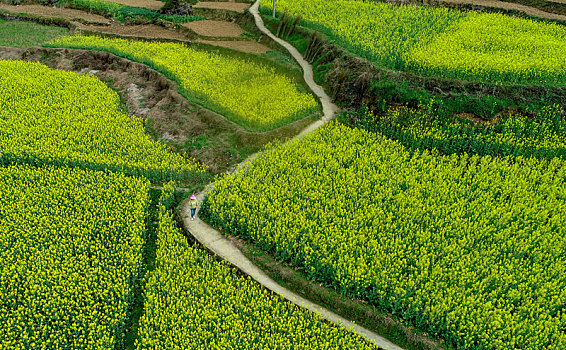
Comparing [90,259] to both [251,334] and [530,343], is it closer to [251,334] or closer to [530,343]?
[251,334]

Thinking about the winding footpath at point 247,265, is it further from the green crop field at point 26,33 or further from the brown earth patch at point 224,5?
the green crop field at point 26,33

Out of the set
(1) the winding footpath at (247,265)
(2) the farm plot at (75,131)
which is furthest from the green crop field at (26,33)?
(1) the winding footpath at (247,265)

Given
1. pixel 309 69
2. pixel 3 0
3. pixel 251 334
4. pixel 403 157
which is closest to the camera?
pixel 251 334

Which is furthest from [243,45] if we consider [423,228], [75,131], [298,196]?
[423,228]

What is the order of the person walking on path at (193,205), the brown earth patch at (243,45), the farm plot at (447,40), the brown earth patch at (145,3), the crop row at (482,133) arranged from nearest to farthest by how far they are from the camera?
the person walking on path at (193,205)
the crop row at (482,133)
the farm plot at (447,40)
the brown earth patch at (243,45)
the brown earth patch at (145,3)

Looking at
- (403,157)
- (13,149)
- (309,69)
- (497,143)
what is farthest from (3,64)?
(497,143)

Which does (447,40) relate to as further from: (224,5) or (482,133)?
(224,5)
